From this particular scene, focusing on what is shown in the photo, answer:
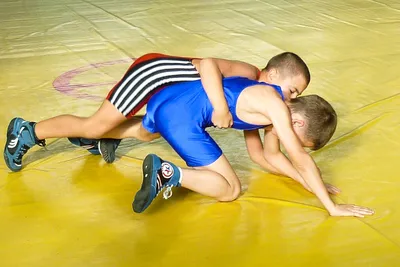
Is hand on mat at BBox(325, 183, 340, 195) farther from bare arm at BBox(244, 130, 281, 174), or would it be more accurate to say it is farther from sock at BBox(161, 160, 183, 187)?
sock at BBox(161, 160, 183, 187)

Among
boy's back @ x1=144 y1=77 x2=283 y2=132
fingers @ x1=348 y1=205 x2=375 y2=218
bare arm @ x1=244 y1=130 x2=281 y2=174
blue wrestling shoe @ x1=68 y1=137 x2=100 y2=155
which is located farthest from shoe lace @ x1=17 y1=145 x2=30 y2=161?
fingers @ x1=348 y1=205 x2=375 y2=218

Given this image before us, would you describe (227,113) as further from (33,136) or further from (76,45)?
(76,45)

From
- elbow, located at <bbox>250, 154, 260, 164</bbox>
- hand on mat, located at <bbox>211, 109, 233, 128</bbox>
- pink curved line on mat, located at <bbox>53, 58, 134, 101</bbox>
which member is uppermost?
hand on mat, located at <bbox>211, 109, 233, 128</bbox>

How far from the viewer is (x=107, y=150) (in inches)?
121

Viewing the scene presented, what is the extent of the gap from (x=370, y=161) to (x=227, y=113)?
796 mm

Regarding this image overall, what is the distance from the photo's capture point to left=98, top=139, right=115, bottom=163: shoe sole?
10.1 feet

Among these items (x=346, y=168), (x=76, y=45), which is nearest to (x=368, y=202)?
(x=346, y=168)

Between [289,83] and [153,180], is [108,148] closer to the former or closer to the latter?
[153,180]

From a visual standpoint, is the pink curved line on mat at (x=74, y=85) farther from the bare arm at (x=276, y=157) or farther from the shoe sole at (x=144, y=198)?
the shoe sole at (x=144, y=198)

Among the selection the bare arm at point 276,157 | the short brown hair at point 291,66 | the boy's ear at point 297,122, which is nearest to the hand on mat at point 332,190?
the bare arm at point 276,157

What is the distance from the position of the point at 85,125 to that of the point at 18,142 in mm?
322

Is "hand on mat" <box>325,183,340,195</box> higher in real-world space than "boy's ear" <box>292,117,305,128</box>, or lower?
lower

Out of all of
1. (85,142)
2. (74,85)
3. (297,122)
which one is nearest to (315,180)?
(297,122)

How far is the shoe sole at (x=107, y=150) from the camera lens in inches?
121
